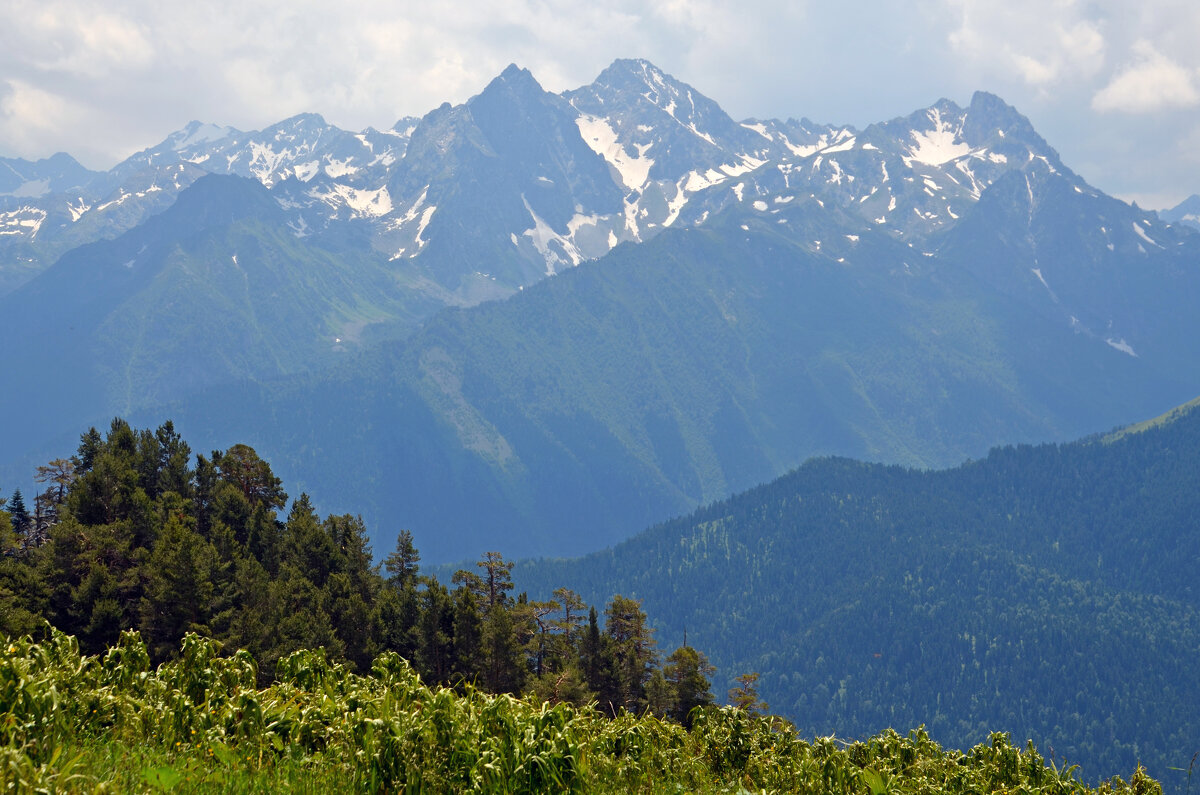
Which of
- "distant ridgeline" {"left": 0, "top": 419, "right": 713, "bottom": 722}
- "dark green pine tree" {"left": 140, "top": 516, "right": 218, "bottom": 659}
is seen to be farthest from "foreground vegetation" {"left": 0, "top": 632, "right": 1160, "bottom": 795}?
"dark green pine tree" {"left": 140, "top": 516, "right": 218, "bottom": 659}

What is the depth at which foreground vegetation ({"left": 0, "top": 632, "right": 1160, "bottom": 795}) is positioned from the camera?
1307cm

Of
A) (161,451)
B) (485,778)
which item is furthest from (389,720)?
(161,451)

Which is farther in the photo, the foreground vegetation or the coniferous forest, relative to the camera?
the coniferous forest

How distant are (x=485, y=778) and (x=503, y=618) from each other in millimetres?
59743

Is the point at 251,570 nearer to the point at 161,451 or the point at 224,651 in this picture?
the point at 224,651

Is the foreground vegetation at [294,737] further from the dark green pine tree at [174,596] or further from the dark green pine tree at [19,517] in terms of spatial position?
the dark green pine tree at [19,517]

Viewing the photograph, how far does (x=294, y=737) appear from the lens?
15.6 m

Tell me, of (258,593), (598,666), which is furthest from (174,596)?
(598,666)

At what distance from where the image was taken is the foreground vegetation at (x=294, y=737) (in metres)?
13.1

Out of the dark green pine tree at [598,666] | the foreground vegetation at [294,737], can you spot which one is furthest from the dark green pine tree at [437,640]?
the foreground vegetation at [294,737]

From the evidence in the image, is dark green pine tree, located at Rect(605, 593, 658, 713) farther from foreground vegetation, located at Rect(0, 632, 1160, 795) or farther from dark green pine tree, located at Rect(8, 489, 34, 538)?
dark green pine tree, located at Rect(8, 489, 34, 538)

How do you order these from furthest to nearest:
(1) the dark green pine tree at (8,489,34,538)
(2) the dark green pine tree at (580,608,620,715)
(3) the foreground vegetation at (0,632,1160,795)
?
(1) the dark green pine tree at (8,489,34,538) < (2) the dark green pine tree at (580,608,620,715) < (3) the foreground vegetation at (0,632,1160,795)

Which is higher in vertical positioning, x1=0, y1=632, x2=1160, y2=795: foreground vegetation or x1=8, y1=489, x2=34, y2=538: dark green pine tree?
x1=8, y1=489, x2=34, y2=538: dark green pine tree

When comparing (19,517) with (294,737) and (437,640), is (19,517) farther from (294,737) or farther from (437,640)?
(294,737)
